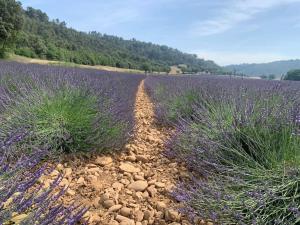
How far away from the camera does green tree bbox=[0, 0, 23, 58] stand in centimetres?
2717

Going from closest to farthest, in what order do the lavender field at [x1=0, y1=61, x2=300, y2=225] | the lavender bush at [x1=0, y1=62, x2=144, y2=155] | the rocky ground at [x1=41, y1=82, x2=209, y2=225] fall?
the lavender field at [x1=0, y1=61, x2=300, y2=225], the rocky ground at [x1=41, y1=82, x2=209, y2=225], the lavender bush at [x1=0, y1=62, x2=144, y2=155]

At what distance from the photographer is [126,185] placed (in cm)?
244

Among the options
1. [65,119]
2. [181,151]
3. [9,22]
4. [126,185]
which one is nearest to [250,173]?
[126,185]

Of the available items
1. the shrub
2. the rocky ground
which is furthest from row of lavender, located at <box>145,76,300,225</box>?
the rocky ground

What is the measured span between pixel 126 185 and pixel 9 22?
29184mm

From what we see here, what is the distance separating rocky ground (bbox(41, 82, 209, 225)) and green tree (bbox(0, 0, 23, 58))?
27443 mm

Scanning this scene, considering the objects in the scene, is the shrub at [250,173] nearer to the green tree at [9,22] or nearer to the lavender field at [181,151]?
the lavender field at [181,151]

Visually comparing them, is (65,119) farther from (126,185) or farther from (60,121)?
(126,185)

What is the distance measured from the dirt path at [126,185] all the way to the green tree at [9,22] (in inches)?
1081

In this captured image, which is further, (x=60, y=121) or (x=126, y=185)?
(x=60, y=121)

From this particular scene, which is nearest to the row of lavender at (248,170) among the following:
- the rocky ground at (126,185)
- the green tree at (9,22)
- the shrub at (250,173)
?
the shrub at (250,173)

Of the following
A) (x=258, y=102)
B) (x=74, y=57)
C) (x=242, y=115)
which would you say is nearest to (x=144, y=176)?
(x=242, y=115)

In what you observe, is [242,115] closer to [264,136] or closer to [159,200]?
[264,136]

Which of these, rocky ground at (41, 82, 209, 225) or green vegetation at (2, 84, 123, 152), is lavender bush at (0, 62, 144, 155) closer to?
green vegetation at (2, 84, 123, 152)
